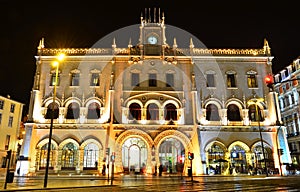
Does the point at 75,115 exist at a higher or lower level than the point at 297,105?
lower

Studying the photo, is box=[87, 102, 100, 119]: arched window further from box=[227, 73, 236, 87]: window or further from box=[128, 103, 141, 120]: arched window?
box=[227, 73, 236, 87]: window

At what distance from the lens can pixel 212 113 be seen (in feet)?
113

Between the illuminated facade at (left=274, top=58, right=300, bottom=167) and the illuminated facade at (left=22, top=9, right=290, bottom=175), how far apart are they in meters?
13.3

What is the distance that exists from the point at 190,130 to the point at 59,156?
16.6m

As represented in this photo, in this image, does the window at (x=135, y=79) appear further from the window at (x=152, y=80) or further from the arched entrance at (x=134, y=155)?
the arched entrance at (x=134, y=155)

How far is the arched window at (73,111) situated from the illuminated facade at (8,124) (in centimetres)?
1784

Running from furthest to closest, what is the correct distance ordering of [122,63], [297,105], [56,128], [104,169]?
[297,105], [122,63], [56,128], [104,169]

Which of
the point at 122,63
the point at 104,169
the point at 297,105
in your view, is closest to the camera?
the point at 104,169

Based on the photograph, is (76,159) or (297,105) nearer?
(76,159)

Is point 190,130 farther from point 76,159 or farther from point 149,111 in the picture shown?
point 76,159

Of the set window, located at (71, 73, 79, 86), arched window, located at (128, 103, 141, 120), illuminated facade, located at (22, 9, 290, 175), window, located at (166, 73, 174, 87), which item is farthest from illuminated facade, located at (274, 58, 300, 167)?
window, located at (71, 73, 79, 86)

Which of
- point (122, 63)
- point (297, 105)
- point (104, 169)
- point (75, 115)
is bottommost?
point (104, 169)

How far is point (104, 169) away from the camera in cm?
3048

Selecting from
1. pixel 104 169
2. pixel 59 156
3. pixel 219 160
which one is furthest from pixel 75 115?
pixel 219 160
